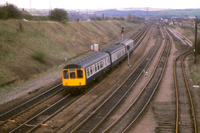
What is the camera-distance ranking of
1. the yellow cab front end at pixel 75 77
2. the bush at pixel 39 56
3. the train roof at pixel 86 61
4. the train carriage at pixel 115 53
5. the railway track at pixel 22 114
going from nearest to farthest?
the railway track at pixel 22 114 < the yellow cab front end at pixel 75 77 < the train roof at pixel 86 61 < the train carriage at pixel 115 53 < the bush at pixel 39 56

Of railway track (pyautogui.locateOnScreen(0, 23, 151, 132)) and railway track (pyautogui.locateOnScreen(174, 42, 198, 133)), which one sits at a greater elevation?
railway track (pyautogui.locateOnScreen(174, 42, 198, 133))

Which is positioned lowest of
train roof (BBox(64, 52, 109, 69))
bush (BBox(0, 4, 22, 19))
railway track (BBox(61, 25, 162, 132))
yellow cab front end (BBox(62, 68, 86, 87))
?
railway track (BBox(61, 25, 162, 132))

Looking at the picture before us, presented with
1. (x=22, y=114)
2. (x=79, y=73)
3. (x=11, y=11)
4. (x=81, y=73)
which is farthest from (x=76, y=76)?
(x=11, y=11)

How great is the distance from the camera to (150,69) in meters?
28.4

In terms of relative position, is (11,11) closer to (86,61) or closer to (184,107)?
(86,61)

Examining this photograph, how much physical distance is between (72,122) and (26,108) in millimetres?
4646

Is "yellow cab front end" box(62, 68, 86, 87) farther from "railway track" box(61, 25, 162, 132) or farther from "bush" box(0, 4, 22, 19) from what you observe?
"bush" box(0, 4, 22, 19)

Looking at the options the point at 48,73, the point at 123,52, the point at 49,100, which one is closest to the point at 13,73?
the point at 48,73

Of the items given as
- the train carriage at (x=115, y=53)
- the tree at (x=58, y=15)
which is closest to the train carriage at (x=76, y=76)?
the train carriage at (x=115, y=53)

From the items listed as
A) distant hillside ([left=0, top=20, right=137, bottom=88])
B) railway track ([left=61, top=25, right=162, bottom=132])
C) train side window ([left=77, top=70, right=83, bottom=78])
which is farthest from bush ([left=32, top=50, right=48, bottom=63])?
train side window ([left=77, top=70, right=83, bottom=78])

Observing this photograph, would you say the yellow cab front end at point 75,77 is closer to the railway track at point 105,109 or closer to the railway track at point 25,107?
the railway track at point 25,107

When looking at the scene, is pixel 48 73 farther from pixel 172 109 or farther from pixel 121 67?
pixel 172 109

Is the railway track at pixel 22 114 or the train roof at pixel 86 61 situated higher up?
the train roof at pixel 86 61

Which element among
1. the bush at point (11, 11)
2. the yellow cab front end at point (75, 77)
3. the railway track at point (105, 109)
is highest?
the bush at point (11, 11)
